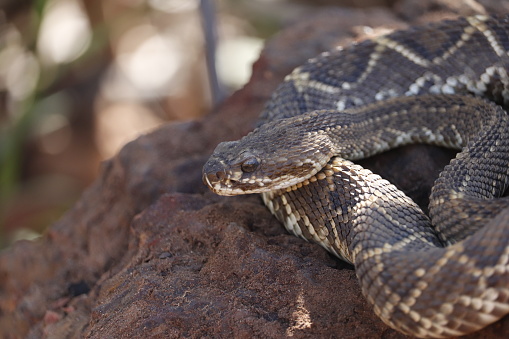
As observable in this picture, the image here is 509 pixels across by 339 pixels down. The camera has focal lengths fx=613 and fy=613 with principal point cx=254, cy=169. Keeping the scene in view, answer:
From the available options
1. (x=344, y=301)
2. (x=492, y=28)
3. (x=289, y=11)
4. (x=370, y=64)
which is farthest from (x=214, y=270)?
(x=289, y=11)

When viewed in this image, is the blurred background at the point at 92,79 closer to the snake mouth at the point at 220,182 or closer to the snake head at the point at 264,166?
the snake head at the point at 264,166

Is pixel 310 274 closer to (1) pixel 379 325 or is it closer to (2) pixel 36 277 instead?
(1) pixel 379 325

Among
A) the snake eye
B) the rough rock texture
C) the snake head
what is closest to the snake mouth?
the snake head

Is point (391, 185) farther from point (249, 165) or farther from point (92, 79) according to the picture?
point (92, 79)

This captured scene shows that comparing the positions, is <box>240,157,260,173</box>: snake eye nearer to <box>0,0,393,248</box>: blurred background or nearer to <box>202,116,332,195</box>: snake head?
<box>202,116,332,195</box>: snake head

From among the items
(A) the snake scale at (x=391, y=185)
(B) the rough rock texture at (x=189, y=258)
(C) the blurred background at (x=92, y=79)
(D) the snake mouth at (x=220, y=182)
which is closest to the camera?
(A) the snake scale at (x=391, y=185)

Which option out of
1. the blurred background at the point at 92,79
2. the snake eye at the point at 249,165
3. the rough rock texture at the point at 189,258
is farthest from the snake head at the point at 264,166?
the blurred background at the point at 92,79

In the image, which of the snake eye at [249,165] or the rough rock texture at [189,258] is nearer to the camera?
the rough rock texture at [189,258]

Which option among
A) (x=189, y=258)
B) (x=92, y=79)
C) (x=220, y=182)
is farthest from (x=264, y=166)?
(x=92, y=79)
